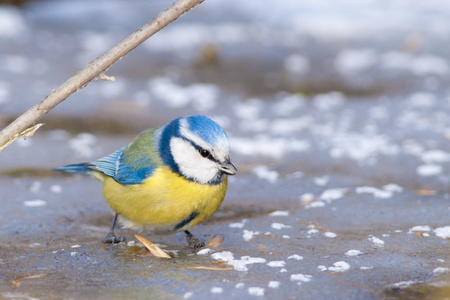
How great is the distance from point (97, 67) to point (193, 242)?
1.12 meters

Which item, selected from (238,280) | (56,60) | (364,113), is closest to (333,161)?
(364,113)

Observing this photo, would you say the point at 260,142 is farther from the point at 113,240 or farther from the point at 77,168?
A: the point at 113,240

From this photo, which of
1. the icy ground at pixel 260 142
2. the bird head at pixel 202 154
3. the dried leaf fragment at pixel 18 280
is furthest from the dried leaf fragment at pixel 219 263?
the dried leaf fragment at pixel 18 280

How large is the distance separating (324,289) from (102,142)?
316 centimetres

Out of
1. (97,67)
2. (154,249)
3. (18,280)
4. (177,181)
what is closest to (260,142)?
(177,181)

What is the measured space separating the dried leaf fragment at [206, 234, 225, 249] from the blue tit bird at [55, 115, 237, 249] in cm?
6

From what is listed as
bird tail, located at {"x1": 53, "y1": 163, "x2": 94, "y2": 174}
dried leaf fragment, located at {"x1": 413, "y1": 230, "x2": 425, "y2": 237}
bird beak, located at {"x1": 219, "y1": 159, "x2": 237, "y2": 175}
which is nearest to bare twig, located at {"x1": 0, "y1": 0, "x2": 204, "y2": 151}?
bird beak, located at {"x1": 219, "y1": 159, "x2": 237, "y2": 175}

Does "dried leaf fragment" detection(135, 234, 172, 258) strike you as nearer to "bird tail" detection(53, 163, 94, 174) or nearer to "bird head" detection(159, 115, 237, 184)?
"bird head" detection(159, 115, 237, 184)

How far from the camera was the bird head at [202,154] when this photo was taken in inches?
140

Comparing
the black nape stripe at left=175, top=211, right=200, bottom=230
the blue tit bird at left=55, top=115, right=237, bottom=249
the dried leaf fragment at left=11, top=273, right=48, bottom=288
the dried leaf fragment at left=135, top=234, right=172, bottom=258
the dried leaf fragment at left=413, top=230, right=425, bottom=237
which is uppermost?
the blue tit bird at left=55, top=115, right=237, bottom=249

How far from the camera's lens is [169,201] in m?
3.48

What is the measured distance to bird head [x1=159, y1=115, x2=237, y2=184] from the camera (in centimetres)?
356

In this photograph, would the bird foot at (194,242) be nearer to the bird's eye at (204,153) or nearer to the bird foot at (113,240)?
the bird foot at (113,240)

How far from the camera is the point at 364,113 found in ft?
20.9
